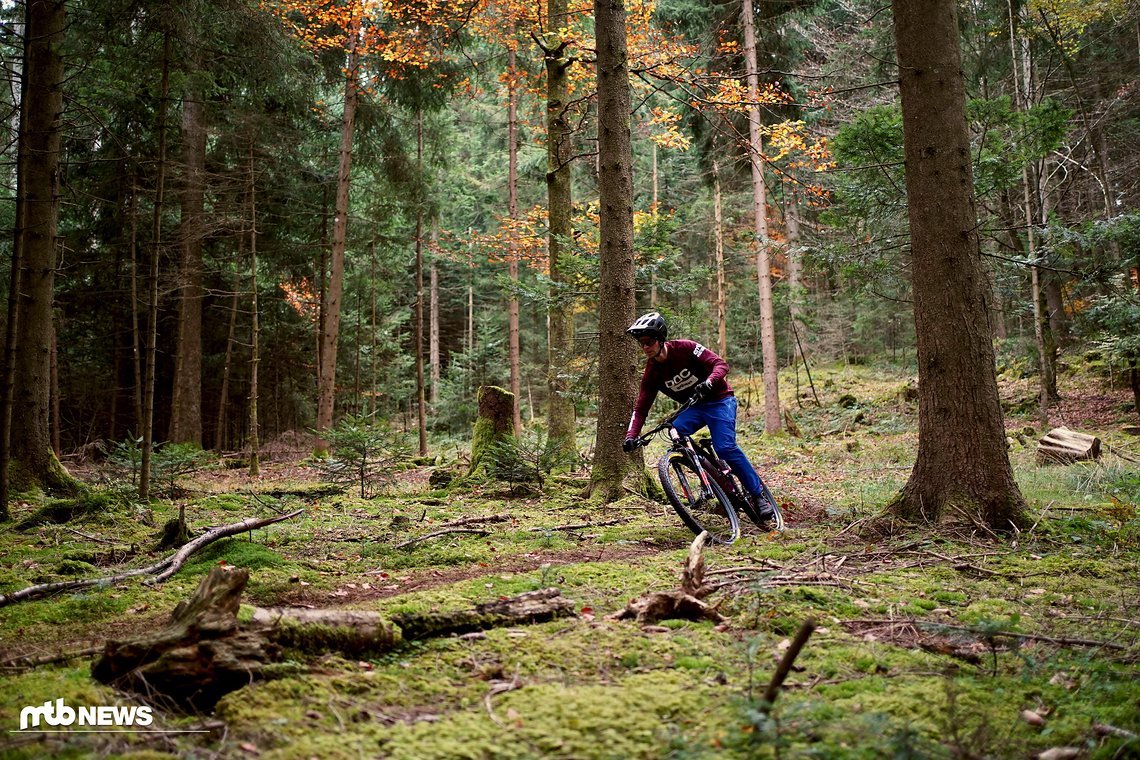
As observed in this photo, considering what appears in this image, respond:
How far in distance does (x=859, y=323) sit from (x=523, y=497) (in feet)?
69.5

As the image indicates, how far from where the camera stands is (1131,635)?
3244 mm

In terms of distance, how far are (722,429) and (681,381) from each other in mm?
602

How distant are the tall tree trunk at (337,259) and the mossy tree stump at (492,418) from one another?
6.91 m

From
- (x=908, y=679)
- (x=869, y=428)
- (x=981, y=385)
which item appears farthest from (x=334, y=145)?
(x=908, y=679)

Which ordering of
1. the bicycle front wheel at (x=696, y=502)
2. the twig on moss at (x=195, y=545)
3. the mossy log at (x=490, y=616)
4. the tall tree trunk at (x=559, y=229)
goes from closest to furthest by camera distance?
the mossy log at (x=490, y=616) → the twig on moss at (x=195, y=545) → the bicycle front wheel at (x=696, y=502) → the tall tree trunk at (x=559, y=229)

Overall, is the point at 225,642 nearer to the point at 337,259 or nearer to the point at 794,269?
the point at 337,259

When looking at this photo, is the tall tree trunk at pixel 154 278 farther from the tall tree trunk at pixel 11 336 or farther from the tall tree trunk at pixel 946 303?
the tall tree trunk at pixel 946 303

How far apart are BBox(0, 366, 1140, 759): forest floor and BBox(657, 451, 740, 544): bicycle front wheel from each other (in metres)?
0.22

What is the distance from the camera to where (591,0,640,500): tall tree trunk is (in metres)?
8.06

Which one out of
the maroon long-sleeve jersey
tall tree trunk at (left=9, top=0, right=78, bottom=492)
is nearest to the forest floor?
the maroon long-sleeve jersey

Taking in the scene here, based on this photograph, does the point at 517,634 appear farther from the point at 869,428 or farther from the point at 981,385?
the point at 869,428

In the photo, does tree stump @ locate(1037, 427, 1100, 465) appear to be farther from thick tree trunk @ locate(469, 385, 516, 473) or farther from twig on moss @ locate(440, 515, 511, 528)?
twig on moss @ locate(440, 515, 511, 528)

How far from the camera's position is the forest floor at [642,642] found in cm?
225

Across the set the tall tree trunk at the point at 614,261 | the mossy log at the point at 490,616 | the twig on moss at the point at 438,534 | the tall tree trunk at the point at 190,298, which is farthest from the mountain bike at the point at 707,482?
the tall tree trunk at the point at 190,298
